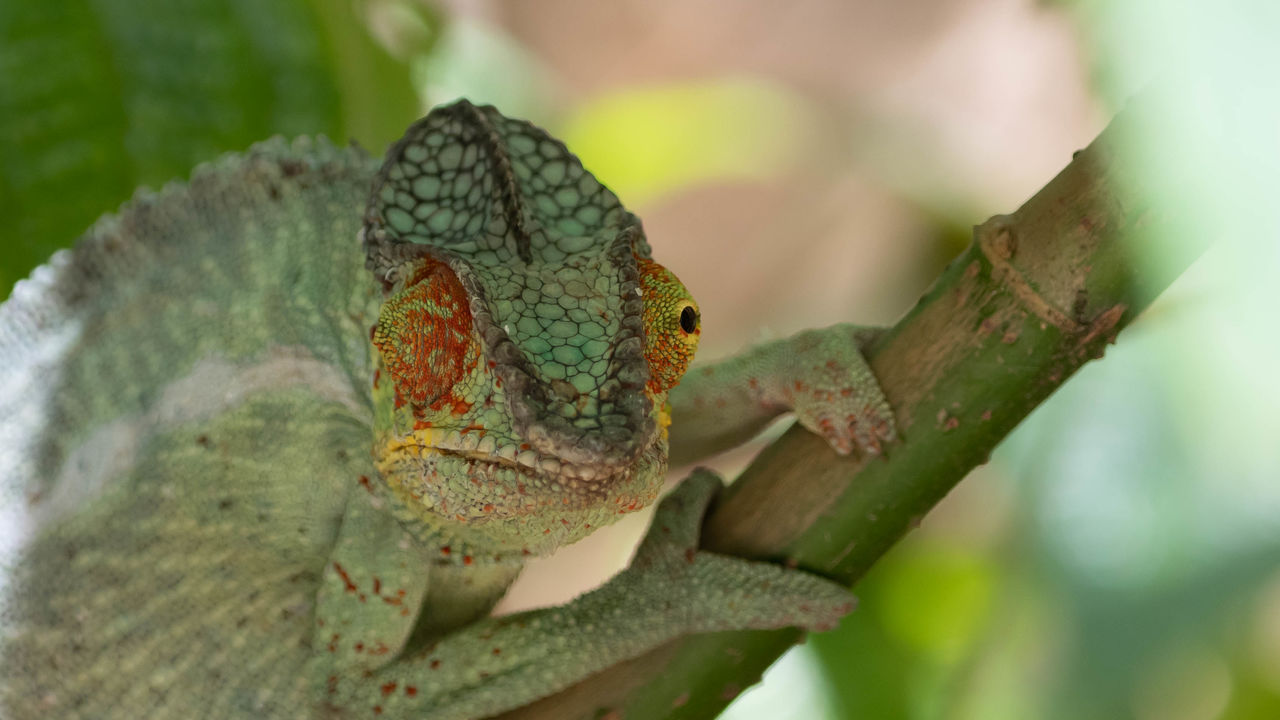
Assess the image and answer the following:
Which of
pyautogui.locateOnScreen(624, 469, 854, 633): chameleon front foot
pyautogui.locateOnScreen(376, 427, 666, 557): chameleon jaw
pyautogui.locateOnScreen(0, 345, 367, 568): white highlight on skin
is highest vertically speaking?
pyautogui.locateOnScreen(0, 345, 367, 568): white highlight on skin

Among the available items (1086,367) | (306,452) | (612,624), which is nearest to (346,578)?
(306,452)

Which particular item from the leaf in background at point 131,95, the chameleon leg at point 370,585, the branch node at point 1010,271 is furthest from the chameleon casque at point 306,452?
the leaf in background at point 131,95

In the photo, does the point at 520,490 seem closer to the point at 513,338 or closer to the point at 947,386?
the point at 513,338

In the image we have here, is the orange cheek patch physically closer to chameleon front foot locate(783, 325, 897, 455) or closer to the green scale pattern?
the green scale pattern

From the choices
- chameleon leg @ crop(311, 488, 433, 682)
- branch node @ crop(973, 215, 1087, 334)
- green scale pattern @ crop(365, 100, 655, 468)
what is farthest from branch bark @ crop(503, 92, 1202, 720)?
green scale pattern @ crop(365, 100, 655, 468)

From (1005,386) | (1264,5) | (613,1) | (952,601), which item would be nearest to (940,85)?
(613,1)

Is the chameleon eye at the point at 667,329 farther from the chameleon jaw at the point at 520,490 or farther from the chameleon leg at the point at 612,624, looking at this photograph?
the chameleon leg at the point at 612,624

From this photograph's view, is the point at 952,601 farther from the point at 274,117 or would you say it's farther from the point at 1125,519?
the point at 274,117

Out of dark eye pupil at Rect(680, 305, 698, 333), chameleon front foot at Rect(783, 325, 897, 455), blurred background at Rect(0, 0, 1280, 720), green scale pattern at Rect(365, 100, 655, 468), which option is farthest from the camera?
chameleon front foot at Rect(783, 325, 897, 455)
